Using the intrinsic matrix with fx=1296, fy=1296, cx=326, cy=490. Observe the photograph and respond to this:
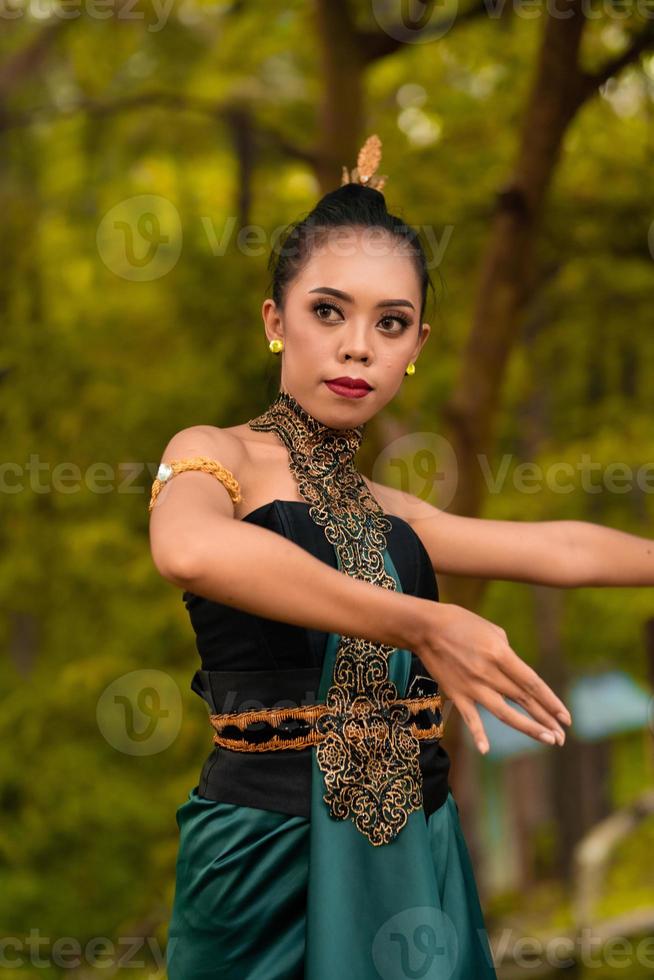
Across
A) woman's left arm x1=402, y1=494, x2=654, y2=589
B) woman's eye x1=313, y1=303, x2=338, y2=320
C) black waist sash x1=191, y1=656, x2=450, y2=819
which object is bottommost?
black waist sash x1=191, y1=656, x2=450, y2=819

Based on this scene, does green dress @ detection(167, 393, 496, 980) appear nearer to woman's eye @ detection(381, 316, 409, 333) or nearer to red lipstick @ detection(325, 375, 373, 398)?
red lipstick @ detection(325, 375, 373, 398)

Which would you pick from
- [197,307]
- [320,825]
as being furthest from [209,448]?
[197,307]

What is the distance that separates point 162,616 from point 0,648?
5.31 ft

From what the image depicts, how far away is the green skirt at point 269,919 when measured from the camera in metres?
2.18

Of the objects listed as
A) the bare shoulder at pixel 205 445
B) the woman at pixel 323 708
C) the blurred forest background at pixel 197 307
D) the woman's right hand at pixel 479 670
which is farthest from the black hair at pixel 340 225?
the blurred forest background at pixel 197 307

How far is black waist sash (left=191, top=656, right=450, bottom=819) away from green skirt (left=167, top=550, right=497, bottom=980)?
2cm

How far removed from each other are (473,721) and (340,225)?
42.0 inches

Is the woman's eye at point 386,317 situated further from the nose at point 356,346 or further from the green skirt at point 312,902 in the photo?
the green skirt at point 312,902

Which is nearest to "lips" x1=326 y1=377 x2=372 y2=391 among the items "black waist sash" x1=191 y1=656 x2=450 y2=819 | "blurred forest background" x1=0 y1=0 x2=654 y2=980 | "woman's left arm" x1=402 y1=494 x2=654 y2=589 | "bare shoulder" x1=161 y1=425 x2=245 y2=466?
"bare shoulder" x1=161 y1=425 x2=245 y2=466

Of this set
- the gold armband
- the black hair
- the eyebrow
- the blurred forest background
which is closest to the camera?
the gold armband

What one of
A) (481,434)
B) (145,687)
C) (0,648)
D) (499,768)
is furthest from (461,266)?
(499,768)

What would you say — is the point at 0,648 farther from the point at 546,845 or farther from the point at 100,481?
the point at 546,845

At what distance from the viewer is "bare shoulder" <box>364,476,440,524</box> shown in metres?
2.63

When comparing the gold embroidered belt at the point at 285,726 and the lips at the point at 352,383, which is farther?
the lips at the point at 352,383
